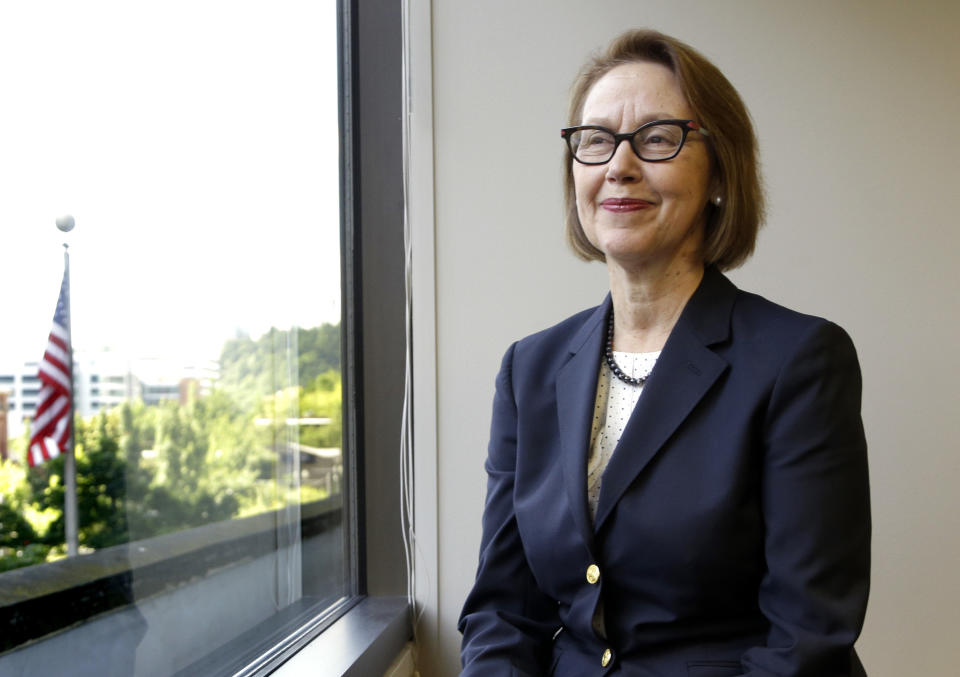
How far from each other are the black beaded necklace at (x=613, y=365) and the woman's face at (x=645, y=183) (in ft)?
0.46

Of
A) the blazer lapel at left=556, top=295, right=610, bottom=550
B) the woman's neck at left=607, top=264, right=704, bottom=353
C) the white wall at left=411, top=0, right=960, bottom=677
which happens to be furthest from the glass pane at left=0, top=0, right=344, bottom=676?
the woman's neck at left=607, top=264, right=704, bottom=353

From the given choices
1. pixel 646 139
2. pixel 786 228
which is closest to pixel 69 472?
pixel 646 139

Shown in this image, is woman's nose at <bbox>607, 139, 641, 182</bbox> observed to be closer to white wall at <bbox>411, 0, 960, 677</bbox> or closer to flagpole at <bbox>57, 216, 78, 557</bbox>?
flagpole at <bbox>57, 216, 78, 557</bbox>

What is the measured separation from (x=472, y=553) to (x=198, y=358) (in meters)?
1.08

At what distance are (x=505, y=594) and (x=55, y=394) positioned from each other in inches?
30.9

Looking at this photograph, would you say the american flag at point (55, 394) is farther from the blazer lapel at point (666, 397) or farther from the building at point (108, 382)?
the blazer lapel at point (666, 397)

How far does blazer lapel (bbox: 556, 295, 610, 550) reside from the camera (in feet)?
4.72

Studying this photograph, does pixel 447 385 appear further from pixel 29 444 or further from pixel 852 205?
pixel 29 444

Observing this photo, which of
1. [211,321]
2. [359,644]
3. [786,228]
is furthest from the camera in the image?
[786,228]

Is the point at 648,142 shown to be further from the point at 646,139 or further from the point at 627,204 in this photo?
the point at 627,204

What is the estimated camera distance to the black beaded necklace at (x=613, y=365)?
59.8 inches

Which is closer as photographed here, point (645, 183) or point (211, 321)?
point (645, 183)

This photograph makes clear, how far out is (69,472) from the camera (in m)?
1.27

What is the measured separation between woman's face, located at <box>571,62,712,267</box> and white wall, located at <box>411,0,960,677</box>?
973mm
